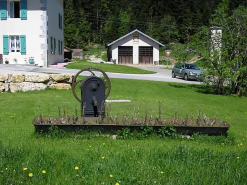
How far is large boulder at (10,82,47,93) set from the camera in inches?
567

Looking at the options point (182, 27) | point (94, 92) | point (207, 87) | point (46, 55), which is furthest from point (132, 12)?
point (94, 92)

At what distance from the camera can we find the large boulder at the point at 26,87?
47.2ft

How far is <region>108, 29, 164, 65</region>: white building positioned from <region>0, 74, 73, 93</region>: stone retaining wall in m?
40.3

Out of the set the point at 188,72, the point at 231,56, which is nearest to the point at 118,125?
the point at 231,56

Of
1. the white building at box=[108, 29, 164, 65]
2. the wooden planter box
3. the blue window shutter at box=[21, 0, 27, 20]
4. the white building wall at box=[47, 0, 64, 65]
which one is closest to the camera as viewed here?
the wooden planter box

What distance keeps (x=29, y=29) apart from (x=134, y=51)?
2812 centimetres

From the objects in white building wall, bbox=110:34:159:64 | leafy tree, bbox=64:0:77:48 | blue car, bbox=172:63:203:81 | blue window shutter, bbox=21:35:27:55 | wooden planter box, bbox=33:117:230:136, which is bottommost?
wooden planter box, bbox=33:117:230:136

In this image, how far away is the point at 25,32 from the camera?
1150 inches

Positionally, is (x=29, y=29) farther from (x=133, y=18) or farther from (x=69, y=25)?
(x=133, y=18)

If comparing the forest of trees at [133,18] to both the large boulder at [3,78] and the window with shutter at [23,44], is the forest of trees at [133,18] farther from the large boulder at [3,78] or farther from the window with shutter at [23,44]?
the large boulder at [3,78]

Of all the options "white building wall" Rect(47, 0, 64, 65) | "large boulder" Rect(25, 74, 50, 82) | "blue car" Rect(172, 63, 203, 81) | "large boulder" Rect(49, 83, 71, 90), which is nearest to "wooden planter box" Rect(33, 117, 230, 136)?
"large boulder" Rect(25, 74, 50, 82)

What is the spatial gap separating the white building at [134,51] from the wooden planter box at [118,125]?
4830 centimetres

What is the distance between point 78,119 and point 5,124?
2.12 meters

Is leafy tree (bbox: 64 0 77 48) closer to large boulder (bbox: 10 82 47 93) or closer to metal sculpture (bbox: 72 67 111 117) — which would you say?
large boulder (bbox: 10 82 47 93)
